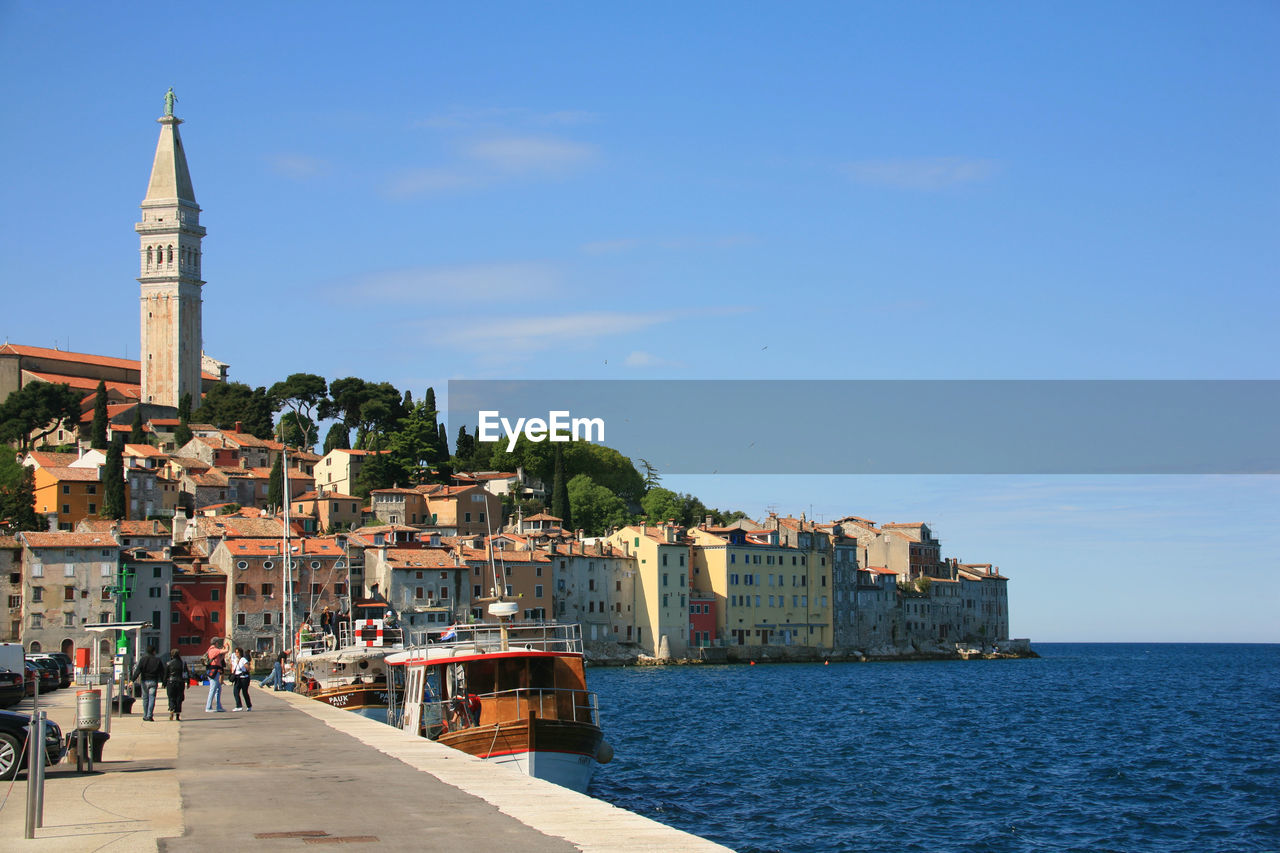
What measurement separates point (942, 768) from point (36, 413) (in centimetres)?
9068

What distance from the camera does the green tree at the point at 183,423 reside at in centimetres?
10238

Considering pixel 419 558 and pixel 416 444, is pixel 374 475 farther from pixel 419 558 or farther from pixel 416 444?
pixel 419 558

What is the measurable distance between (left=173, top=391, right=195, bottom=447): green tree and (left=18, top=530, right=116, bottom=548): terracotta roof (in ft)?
106

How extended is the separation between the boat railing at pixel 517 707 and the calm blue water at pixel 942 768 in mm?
2557

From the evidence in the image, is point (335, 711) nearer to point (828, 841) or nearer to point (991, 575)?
point (828, 841)

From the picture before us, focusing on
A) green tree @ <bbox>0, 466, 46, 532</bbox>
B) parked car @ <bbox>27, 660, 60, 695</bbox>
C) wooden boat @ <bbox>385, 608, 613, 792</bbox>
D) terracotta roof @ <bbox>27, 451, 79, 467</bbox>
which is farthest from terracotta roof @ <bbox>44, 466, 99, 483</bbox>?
wooden boat @ <bbox>385, 608, 613, 792</bbox>

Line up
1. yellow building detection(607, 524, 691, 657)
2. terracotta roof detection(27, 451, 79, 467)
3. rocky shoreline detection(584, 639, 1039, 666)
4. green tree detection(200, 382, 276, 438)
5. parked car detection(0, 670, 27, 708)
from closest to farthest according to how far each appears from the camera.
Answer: parked car detection(0, 670, 27, 708) < rocky shoreline detection(584, 639, 1039, 666) < yellow building detection(607, 524, 691, 657) < terracotta roof detection(27, 451, 79, 467) < green tree detection(200, 382, 276, 438)

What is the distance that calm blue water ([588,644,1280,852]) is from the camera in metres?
23.5

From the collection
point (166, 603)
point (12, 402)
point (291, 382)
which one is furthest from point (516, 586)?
point (12, 402)

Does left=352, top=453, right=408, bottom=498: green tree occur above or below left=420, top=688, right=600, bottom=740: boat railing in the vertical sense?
above

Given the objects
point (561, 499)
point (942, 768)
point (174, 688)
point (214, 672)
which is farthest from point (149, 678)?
point (561, 499)

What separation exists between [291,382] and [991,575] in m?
65.0

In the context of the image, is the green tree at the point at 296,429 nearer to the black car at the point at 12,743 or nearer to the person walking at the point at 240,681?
the person walking at the point at 240,681

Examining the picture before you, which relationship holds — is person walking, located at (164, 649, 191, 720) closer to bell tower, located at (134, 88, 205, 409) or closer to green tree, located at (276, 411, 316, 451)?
green tree, located at (276, 411, 316, 451)
